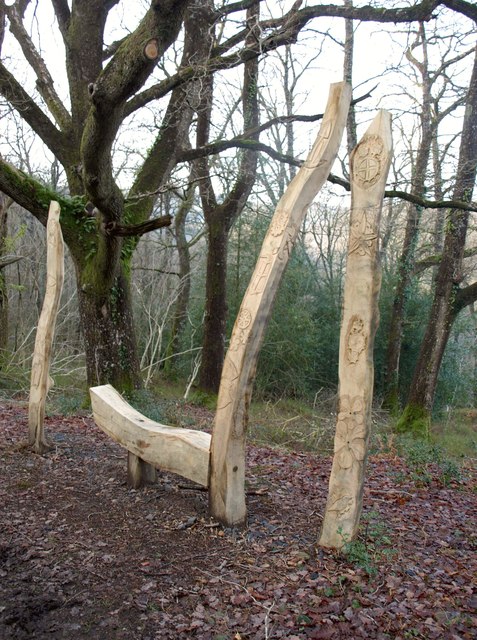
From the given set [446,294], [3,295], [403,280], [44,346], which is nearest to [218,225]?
[446,294]

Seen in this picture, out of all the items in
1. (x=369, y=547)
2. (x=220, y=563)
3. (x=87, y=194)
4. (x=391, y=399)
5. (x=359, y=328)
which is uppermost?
(x=87, y=194)

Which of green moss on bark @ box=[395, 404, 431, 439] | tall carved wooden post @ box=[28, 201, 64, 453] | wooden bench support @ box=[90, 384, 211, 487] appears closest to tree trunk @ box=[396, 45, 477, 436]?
green moss on bark @ box=[395, 404, 431, 439]

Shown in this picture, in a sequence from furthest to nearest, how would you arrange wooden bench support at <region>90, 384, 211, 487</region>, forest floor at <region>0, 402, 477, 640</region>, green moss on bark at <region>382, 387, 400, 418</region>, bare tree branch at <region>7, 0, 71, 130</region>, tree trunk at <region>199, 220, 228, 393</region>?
green moss on bark at <region>382, 387, 400, 418</region>, tree trunk at <region>199, 220, 228, 393</region>, bare tree branch at <region>7, 0, 71, 130</region>, wooden bench support at <region>90, 384, 211, 487</region>, forest floor at <region>0, 402, 477, 640</region>

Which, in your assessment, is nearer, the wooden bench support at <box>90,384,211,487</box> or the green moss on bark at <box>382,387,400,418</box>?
the wooden bench support at <box>90,384,211,487</box>

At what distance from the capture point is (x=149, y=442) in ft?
14.7

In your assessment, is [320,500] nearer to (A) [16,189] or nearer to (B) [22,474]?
(B) [22,474]

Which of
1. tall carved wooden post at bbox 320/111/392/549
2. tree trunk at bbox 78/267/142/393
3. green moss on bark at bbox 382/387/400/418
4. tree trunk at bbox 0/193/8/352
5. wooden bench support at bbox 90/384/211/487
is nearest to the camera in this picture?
tall carved wooden post at bbox 320/111/392/549

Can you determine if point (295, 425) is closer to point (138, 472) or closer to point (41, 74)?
point (138, 472)

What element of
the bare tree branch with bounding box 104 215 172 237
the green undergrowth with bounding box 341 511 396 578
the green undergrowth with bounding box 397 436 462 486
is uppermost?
the bare tree branch with bounding box 104 215 172 237

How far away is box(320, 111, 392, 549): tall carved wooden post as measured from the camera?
345cm

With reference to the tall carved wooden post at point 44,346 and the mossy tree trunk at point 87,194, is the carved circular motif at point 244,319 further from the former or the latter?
the mossy tree trunk at point 87,194

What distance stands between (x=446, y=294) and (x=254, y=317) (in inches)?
271

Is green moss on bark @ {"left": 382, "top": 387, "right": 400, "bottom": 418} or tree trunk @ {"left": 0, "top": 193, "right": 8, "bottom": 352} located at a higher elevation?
tree trunk @ {"left": 0, "top": 193, "right": 8, "bottom": 352}

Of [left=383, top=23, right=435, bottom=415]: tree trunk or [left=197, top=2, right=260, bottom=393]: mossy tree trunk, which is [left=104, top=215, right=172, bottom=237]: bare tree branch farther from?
[left=383, top=23, right=435, bottom=415]: tree trunk
